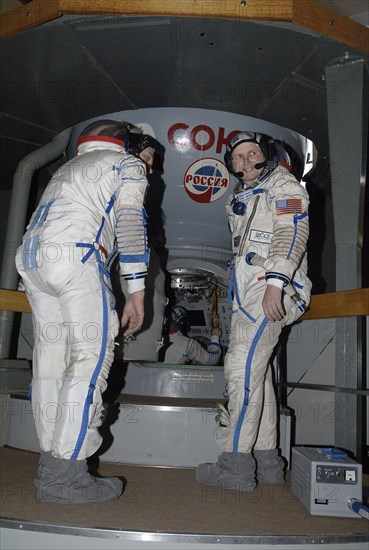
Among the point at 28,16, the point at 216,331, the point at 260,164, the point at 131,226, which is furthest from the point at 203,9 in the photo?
the point at 216,331

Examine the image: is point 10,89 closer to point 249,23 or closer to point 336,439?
point 249,23

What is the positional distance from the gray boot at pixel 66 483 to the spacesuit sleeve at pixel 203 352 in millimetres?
2060

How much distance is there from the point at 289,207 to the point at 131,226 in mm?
746

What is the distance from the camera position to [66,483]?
1.80m

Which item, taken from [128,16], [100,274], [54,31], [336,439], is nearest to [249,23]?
[128,16]

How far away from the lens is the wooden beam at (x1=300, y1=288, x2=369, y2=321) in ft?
7.14

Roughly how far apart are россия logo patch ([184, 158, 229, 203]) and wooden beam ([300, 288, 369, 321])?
1.13 meters

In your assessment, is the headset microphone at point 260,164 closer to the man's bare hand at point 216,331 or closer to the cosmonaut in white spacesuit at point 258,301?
the cosmonaut in white spacesuit at point 258,301

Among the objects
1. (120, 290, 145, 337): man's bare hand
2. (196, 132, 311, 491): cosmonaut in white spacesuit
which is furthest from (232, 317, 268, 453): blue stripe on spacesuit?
(120, 290, 145, 337): man's bare hand

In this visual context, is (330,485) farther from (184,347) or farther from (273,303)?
(184,347)

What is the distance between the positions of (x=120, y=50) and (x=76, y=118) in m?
1.00

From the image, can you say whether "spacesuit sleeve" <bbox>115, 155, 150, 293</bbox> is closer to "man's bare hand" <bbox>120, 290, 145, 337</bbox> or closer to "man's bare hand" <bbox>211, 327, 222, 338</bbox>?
"man's bare hand" <bbox>120, 290, 145, 337</bbox>

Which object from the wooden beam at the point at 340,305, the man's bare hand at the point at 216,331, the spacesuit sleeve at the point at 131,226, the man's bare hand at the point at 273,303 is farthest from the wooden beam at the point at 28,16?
the man's bare hand at the point at 216,331

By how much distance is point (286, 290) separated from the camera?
88.7 inches
